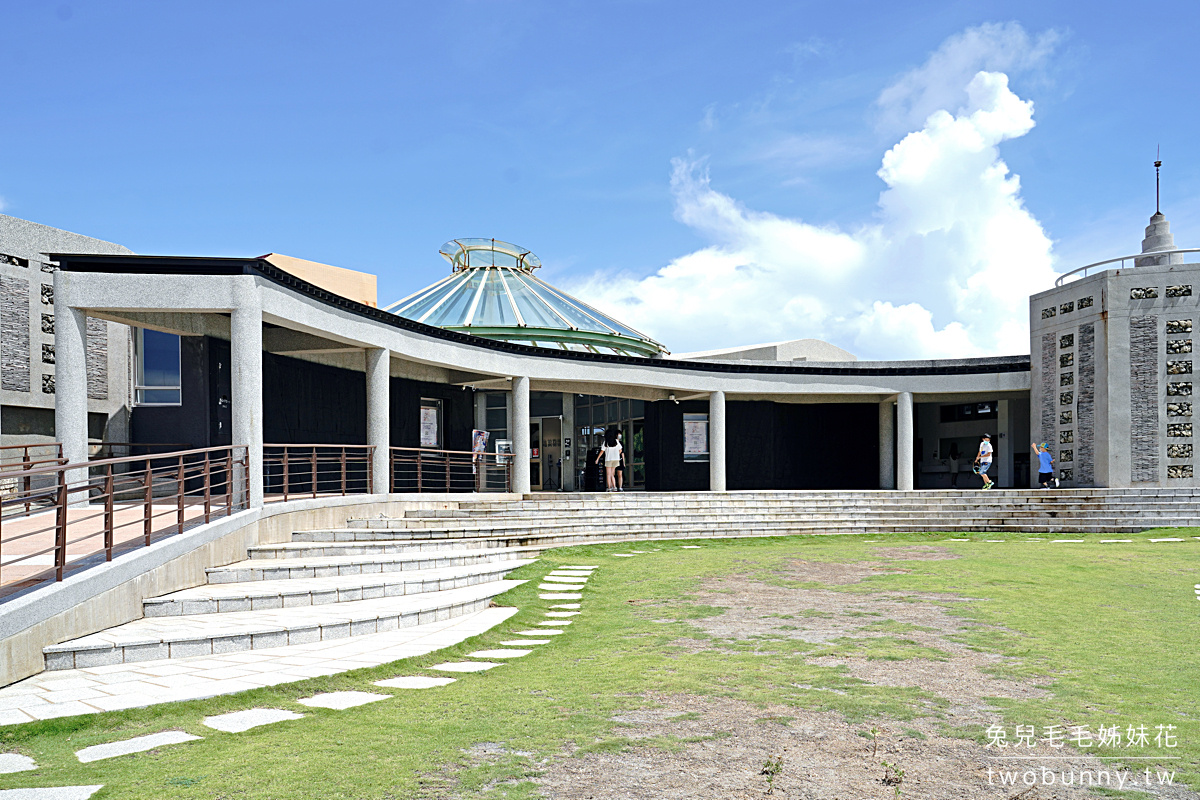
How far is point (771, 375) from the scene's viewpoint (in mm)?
22219

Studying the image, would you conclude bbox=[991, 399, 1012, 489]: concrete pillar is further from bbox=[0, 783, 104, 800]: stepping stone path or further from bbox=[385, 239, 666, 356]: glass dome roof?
bbox=[0, 783, 104, 800]: stepping stone path

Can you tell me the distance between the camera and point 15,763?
3.84 m

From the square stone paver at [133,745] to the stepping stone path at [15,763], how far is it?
0.19m

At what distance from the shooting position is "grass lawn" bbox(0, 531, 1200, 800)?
359cm

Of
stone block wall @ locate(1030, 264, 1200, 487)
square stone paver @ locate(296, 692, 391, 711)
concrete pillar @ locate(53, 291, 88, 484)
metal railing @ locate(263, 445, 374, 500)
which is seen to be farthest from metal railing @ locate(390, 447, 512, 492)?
stone block wall @ locate(1030, 264, 1200, 487)

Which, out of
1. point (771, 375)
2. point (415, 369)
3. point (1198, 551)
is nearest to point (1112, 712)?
point (1198, 551)

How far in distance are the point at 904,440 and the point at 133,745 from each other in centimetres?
2120

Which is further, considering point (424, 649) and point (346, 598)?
point (346, 598)

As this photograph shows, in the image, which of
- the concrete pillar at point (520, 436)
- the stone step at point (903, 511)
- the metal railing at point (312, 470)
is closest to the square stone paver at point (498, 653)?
the metal railing at point (312, 470)

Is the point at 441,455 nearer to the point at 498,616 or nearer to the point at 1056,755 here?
the point at 498,616

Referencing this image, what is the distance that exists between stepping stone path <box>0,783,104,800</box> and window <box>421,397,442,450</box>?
48.8ft

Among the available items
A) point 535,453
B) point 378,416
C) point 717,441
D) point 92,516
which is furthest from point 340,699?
point 535,453

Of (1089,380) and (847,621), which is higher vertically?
(1089,380)

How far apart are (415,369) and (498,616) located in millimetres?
10962
